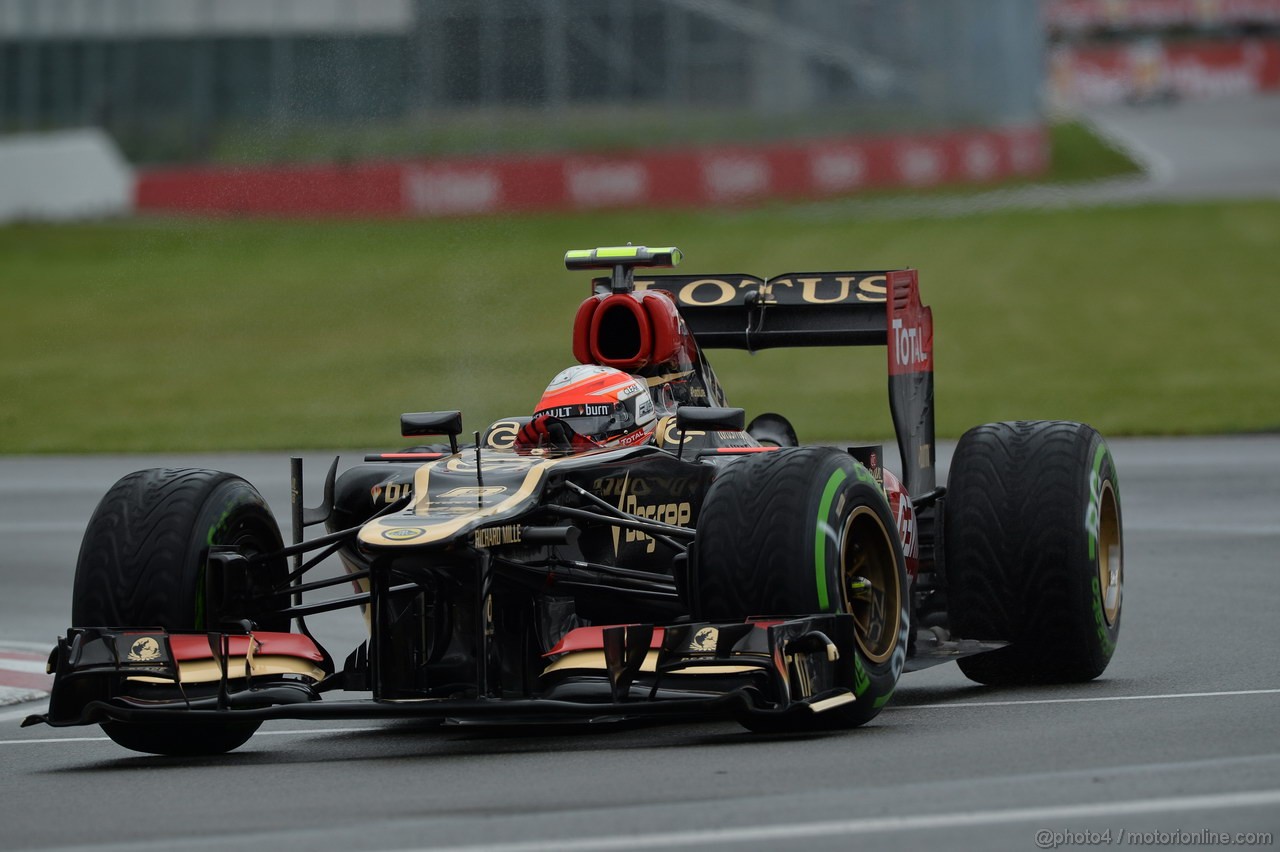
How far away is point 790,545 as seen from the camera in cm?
880

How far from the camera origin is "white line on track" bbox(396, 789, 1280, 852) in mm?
6785

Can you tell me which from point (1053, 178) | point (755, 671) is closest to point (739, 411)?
point (755, 671)

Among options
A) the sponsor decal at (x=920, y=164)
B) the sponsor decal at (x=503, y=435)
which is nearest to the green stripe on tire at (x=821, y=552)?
the sponsor decal at (x=503, y=435)

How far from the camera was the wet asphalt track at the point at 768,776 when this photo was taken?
6.96 meters

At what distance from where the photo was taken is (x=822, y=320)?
12570 mm

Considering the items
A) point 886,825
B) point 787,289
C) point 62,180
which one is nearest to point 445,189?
point 62,180

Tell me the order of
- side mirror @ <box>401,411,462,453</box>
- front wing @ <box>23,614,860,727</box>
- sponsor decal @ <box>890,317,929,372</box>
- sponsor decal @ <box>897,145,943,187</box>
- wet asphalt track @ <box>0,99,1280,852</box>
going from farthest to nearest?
sponsor decal @ <box>897,145,943,187</box> → sponsor decal @ <box>890,317,929,372</box> → side mirror @ <box>401,411,462,453</box> → front wing @ <box>23,614,860,727</box> → wet asphalt track @ <box>0,99,1280,852</box>

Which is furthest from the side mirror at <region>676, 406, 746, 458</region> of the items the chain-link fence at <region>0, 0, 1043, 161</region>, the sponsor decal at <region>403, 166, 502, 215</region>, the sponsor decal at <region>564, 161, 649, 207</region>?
the sponsor decal at <region>564, 161, 649, 207</region>

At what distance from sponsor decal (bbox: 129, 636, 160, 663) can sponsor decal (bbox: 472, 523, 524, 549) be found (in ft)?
4.71

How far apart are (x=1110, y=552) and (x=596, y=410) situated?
2931 millimetres

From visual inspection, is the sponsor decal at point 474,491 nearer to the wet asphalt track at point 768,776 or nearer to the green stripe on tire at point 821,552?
the wet asphalt track at point 768,776

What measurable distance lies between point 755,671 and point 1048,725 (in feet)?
4.43

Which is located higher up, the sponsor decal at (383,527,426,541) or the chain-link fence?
the chain-link fence

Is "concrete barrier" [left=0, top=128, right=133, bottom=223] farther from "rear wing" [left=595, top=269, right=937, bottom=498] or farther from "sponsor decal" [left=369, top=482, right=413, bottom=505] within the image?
"sponsor decal" [left=369, top=482, right=413, bottom=505]
